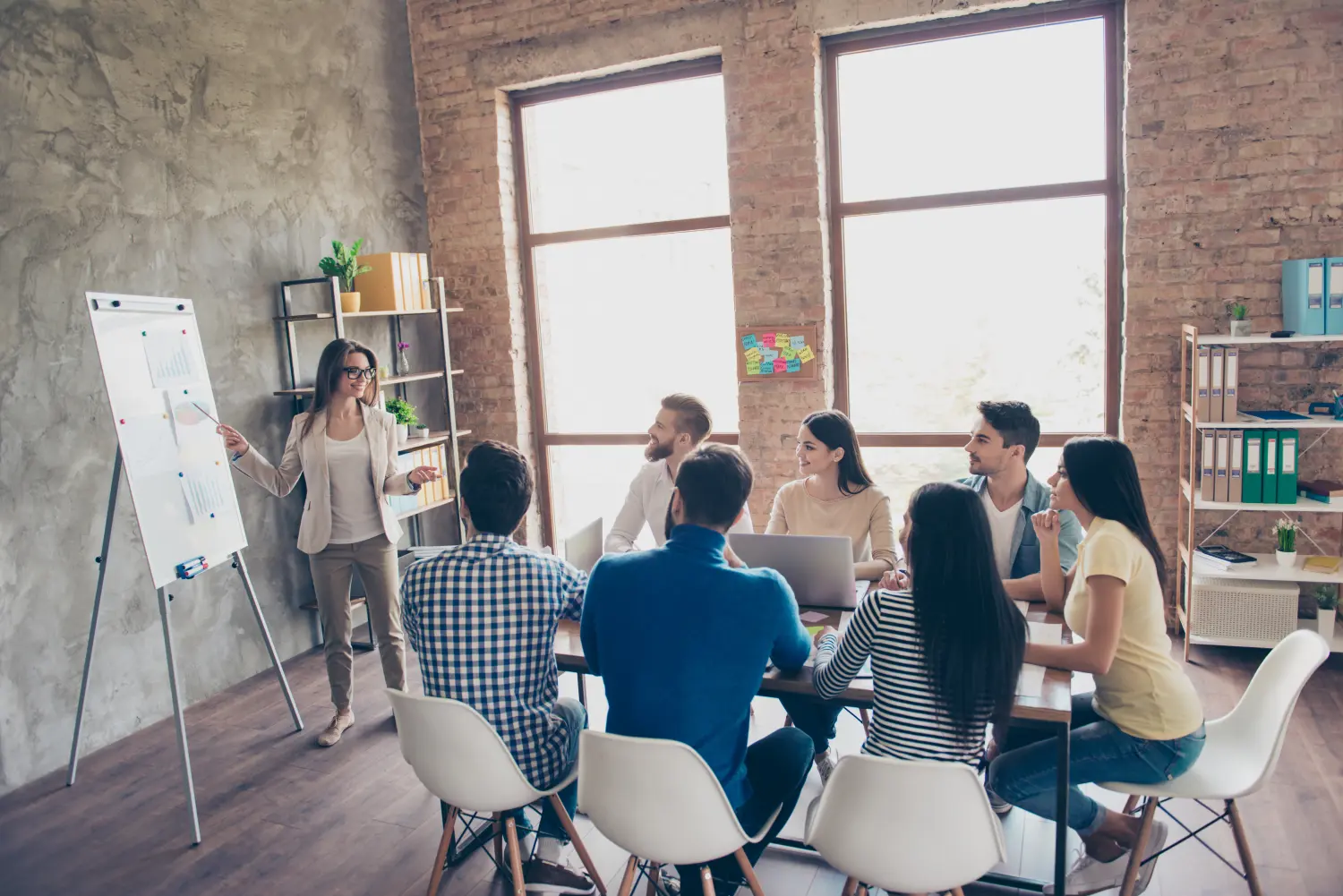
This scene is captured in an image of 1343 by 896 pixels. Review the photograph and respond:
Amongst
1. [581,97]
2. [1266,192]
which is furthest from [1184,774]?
[581,97]

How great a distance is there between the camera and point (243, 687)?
4.89m

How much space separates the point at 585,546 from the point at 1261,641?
3331 mm

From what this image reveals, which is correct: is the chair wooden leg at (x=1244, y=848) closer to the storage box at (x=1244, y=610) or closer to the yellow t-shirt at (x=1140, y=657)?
the yellow t-shirt at (x=1140, y=657)

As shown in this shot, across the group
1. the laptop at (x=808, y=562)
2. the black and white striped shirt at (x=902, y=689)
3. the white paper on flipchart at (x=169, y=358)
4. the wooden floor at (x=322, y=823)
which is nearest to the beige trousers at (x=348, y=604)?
the wooden floor at (x=322, y=823)

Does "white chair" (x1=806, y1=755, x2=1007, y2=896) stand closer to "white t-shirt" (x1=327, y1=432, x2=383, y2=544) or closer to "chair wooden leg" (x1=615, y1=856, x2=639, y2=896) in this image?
"chair wooden leg" (x1=615, y1=856, x2=639, y2=896)

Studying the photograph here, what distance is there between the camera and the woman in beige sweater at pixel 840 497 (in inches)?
143

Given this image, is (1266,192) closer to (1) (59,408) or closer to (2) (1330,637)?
(2) (1330,637)

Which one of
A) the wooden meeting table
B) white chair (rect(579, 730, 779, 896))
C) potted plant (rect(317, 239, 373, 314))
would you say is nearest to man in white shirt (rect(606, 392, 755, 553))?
the wooden meeting table

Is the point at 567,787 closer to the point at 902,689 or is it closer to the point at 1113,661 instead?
the point at 902,689

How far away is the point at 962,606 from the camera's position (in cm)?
221

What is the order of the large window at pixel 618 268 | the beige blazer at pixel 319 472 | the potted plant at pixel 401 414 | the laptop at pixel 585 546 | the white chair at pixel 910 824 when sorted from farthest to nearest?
the large window at pixel 618 268 → the potted plant at pixel 401 414 → the beige blazer at pixel 319 472 → the laptop at pixel 585 546 → the white chair at pixel 910 824

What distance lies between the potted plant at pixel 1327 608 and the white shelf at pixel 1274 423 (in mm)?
778

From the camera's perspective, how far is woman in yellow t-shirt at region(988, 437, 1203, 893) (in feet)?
8.09

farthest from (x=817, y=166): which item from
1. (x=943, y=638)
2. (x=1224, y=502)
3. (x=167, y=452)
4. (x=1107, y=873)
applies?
(x=1107, y=873)
